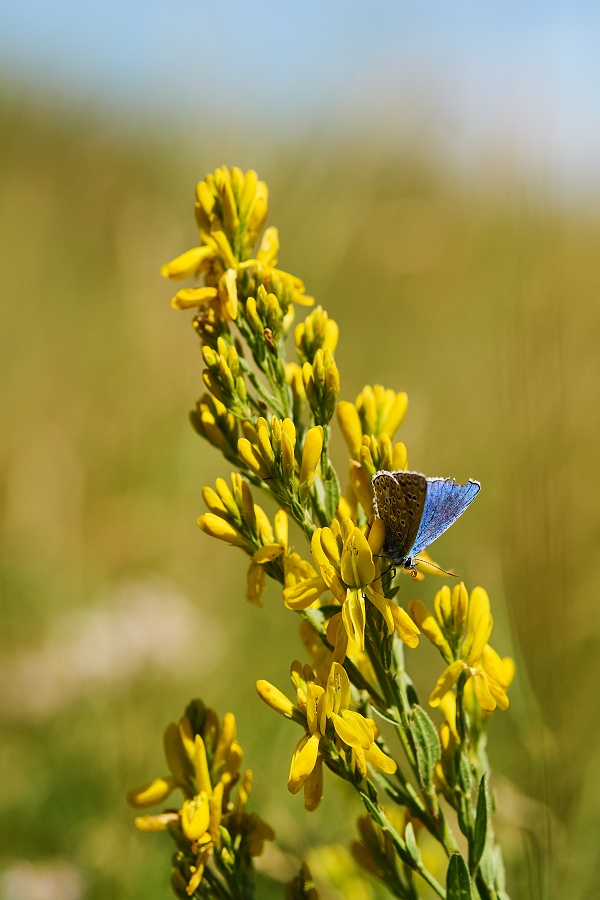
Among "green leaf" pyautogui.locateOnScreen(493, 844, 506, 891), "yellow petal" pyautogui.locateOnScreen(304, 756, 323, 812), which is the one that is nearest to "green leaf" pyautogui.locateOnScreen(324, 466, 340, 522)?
"yellow petal" pyautogui.locateOnScreen(304, 756, 323, 812)

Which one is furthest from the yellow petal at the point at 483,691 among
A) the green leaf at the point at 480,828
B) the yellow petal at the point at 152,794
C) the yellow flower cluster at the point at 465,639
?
the yellow petal at the point at 152,794

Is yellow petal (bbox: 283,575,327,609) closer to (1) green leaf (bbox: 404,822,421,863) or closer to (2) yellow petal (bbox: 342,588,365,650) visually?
(2) yellow petal (bbox: 342,588,365,650)

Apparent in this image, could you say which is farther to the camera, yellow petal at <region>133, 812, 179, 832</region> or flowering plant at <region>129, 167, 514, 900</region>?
yellow petal at <region>133, 812, 179, 832</region>

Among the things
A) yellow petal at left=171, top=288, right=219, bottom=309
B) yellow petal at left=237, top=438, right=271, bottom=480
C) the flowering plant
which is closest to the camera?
the flowering plant

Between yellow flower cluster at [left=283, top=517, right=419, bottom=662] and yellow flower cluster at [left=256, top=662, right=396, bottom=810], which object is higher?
yellow flower cluster at [left=283, top=517, right=419, bottom=662]

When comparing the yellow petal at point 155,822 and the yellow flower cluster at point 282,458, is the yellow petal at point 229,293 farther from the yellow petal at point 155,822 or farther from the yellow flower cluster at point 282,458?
the yellow petal at point 155,822

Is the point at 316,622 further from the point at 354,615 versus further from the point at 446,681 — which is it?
the point at 446,681

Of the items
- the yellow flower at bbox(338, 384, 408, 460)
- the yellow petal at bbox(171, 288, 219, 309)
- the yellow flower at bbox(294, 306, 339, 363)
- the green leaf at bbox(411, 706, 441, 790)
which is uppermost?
the yellow petal at bbox(171, 288, 219, 309)
